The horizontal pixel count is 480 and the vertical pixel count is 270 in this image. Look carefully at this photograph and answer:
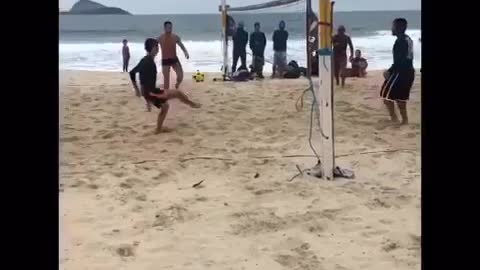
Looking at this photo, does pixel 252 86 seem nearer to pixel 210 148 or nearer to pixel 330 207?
pixel 210 148

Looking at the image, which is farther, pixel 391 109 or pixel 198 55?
pixel 198 55

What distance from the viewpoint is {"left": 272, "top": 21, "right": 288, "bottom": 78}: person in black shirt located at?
393 inches

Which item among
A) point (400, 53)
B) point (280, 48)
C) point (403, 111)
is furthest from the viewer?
point (280, 48)

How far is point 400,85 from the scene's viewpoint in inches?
210

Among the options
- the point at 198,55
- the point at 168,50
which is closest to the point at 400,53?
the point at 168,50

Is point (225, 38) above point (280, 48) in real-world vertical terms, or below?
above

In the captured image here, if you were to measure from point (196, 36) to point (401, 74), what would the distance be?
20.2 m

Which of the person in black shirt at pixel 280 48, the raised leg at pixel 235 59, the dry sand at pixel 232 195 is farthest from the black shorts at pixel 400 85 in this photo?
the raised leg at pixel 235 59

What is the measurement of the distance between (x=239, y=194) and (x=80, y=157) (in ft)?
5.08

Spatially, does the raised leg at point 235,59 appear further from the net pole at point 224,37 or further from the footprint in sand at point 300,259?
the footprint in sand at point 300,259

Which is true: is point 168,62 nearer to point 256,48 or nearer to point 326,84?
point 256,48

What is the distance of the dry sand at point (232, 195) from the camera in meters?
2.62

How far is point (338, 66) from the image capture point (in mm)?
8500
